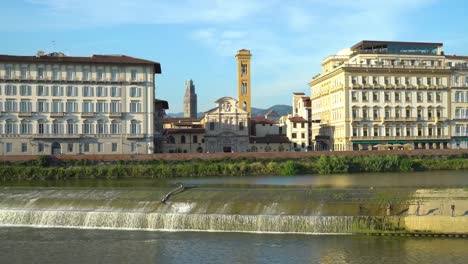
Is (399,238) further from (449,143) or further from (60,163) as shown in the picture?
(449,143)

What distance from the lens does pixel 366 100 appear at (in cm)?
9806

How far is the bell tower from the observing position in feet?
387

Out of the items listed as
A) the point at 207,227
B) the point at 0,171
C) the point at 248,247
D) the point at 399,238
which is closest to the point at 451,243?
the point at 399,238

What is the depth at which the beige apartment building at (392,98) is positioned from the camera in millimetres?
97125

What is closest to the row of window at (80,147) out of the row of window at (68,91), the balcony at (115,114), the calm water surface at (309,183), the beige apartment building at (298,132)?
the balcony at (115,114)

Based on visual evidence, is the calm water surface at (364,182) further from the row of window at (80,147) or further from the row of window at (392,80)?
the row of window at (392,80)

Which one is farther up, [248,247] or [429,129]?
[429,129]

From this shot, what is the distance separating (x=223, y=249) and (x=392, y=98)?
249 ft

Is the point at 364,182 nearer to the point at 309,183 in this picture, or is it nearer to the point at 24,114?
the point at 309,183

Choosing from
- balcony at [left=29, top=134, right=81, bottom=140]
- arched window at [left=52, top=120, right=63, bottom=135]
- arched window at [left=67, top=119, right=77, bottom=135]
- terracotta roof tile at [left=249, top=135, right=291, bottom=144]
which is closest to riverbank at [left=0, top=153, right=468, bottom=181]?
balcony at [left=29, top=134, right=81, bottom=140]

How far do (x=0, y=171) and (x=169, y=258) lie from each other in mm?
48799

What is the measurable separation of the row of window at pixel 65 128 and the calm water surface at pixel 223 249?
51735mm

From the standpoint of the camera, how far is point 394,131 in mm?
98125

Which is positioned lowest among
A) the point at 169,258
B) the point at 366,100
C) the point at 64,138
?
the point at 169,258
